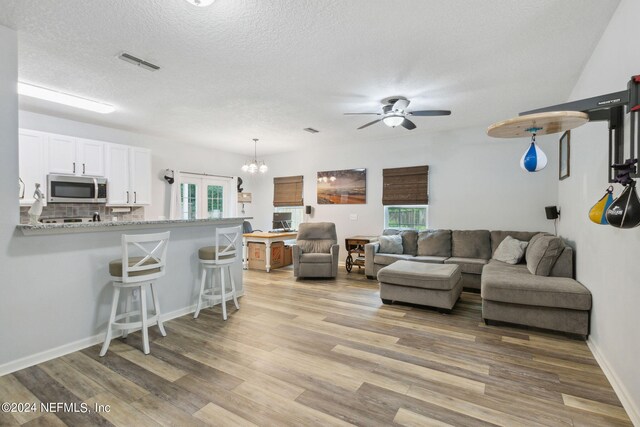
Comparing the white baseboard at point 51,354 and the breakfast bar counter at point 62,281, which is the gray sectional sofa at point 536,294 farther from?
the white baseboard at point 51,354

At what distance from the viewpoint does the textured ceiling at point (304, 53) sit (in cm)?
229

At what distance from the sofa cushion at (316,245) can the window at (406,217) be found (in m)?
1.39

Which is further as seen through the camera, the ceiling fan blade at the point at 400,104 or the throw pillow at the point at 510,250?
the throw pillow at the point at 510,250

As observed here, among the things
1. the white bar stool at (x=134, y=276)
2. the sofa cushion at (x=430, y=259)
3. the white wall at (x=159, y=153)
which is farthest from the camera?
the sofa cushion at (x=430, y=259)

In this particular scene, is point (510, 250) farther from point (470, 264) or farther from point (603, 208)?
point (603, 208)

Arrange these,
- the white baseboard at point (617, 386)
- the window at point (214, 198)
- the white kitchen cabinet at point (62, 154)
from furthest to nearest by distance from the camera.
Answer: the window at point (214, 198) < the white kitchen cabinet at point (62, 154) < the white baseboard at point (617, 386)

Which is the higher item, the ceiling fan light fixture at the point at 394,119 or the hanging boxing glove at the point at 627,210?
the ceiling fan light fixture at the point at 394,119

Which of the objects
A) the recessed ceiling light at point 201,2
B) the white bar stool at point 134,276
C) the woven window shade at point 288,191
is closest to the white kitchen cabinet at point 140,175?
the white bar stool at point 134,276

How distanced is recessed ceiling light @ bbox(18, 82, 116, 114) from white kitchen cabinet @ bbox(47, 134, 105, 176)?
0.70m

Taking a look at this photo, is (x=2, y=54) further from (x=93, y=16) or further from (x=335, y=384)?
(x=335, y=384)

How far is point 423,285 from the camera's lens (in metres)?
3.81

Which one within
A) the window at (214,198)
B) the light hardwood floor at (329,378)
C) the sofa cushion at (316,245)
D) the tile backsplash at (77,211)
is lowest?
the light hardwood floor at (329,378)

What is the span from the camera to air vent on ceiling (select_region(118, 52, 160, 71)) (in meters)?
2.94

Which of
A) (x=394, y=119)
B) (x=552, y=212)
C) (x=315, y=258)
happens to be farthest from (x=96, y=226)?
(x=552, y=212)
